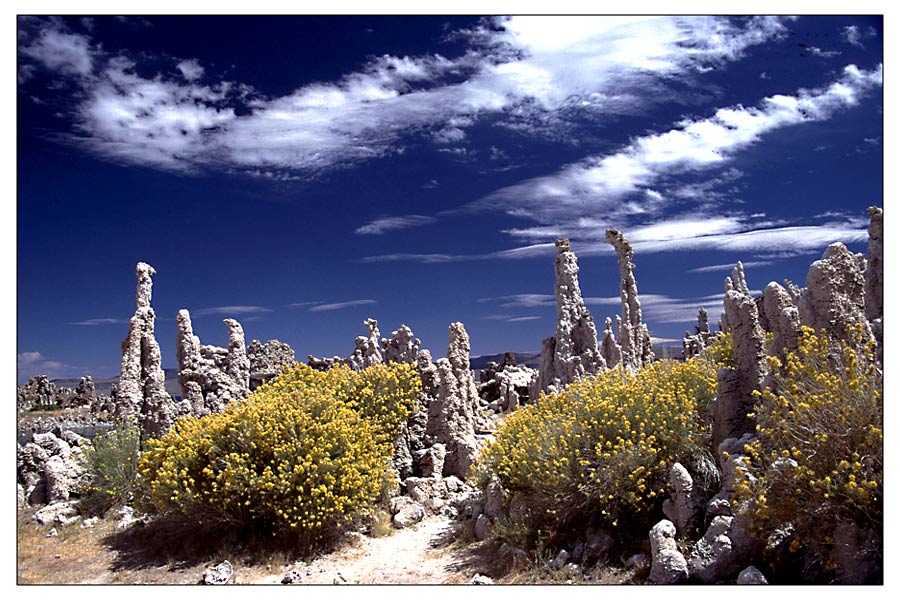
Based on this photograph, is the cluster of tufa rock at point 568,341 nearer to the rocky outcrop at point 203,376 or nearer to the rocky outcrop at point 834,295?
the rocky outcrop at point 203,376

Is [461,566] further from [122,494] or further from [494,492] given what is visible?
[122,494]

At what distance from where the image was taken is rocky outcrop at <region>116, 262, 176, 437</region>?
15672mm

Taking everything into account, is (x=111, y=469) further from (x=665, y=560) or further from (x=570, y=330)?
(x=570, y=330)

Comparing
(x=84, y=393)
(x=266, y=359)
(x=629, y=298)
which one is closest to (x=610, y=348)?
(x=629, y=298)

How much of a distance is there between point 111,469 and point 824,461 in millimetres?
13442

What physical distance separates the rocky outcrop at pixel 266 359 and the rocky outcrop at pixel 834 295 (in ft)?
54.3

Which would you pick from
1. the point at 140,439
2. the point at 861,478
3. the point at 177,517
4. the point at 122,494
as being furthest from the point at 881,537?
the point at 140,439

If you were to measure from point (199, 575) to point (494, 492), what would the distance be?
4.57m

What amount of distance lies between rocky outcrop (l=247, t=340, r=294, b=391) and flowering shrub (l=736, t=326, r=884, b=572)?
55.9 ft

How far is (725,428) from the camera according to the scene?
8.87 meters

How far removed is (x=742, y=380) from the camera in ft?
29.2

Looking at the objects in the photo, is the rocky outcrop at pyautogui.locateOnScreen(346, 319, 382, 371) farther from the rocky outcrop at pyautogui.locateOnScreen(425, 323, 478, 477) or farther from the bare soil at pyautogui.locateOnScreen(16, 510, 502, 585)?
the bare soil at pyautogui.locateOnScreen(16, 510, 502, 585)

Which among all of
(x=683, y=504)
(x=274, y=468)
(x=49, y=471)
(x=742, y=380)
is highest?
(x=742, y=380)

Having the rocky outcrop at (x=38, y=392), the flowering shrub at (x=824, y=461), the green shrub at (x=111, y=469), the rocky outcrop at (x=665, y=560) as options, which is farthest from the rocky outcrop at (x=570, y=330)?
the rocky outcrop at (x=38, y=392)
